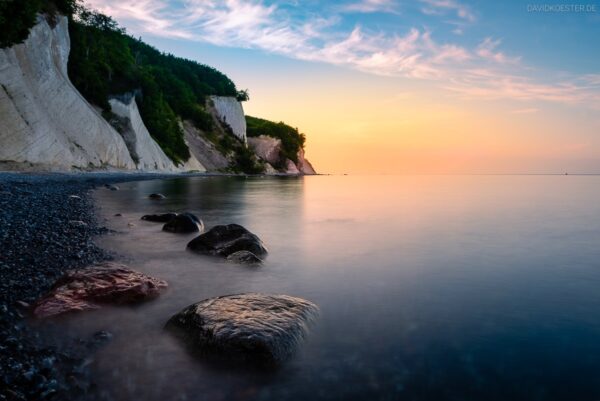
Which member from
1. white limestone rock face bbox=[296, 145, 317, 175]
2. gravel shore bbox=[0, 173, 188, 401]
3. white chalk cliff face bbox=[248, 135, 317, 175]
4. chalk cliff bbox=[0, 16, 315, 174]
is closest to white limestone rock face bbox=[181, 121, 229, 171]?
chalk cliff bbox=[0, 16, 315, 174]

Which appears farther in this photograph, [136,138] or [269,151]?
[269,151]

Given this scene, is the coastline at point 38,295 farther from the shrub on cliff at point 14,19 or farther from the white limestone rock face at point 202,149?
the white limestone rock face at point 202,149

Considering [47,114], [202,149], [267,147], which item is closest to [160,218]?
[47,114]

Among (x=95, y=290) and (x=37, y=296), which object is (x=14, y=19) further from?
(x=95, y=290)

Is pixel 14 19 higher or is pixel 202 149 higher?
pixel 14 19

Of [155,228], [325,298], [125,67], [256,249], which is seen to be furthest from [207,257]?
[125,67]

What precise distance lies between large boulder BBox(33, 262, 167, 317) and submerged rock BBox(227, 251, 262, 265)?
212cm

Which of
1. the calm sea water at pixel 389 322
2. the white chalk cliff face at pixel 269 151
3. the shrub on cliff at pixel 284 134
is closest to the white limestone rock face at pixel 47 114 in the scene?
the calm sea water at pixel 389 322

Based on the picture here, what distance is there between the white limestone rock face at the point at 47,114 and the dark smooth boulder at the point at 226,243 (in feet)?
→ 74.1

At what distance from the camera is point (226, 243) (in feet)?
28.7

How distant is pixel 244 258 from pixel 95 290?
333cm

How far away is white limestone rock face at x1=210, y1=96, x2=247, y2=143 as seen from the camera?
98625 mm

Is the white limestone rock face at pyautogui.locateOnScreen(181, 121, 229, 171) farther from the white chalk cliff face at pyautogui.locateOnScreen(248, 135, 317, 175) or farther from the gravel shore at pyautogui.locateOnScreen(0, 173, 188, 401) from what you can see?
the gravel shore at pyautogui.locateOnScreen(0, 173, 188, 401)

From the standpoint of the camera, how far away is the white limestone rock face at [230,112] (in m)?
98.6
